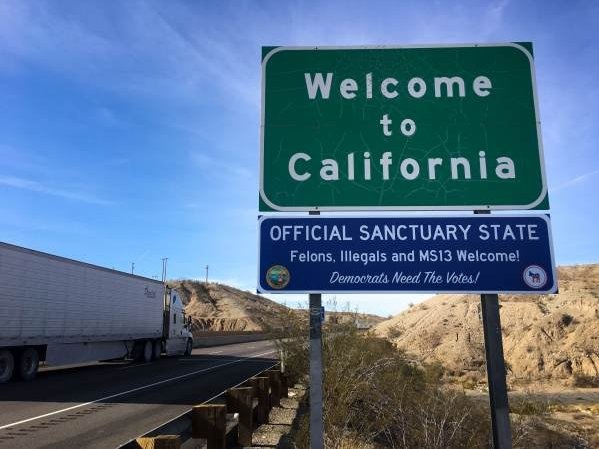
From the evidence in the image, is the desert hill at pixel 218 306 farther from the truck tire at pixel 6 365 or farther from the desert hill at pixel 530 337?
the truck tire at pixel 6 365

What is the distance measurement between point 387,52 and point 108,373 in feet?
63.4

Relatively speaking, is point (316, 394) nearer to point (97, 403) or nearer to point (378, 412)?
point (378, 412)

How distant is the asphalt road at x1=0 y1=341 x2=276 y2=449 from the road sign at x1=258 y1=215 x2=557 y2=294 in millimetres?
6004

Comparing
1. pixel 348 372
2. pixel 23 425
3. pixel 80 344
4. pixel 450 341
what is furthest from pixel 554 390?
pixel 23 425

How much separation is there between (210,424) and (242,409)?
1975mm

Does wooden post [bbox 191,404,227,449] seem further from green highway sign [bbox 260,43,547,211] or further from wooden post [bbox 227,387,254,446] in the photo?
green highway sign [bbox 260,43,547,211]

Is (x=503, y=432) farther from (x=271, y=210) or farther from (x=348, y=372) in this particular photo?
(x=348, y=372)

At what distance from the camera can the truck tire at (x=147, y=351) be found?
88.9 feet

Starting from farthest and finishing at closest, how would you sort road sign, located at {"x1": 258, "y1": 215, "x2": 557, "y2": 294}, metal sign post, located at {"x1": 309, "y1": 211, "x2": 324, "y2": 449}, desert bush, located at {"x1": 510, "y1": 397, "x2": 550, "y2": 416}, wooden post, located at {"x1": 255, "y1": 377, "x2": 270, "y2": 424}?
1. desert bush, located at {"x1": 510, "y1": 397, "x2": 550, "y2": 416}
2. wooden post, located at {"x1": 255, "y1": 377, "x2": 270, "y2": 424}
3. road sign, located at {"x1": 258, "y1": 215, "x2": 557, "y2": 294}
4. metal sign post, located at {"x1": 309, "y1": 211, "x2": 324, "y2": 449}

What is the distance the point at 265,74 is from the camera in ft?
14.2

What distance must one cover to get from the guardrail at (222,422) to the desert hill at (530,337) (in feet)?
65.7

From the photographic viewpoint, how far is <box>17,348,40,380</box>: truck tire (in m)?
17.4

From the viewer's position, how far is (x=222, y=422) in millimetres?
5359

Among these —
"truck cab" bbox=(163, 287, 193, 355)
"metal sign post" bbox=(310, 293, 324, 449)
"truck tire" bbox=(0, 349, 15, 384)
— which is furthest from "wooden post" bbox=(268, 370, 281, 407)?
"truck cab" bbox=(163, 287, 193, 355)
